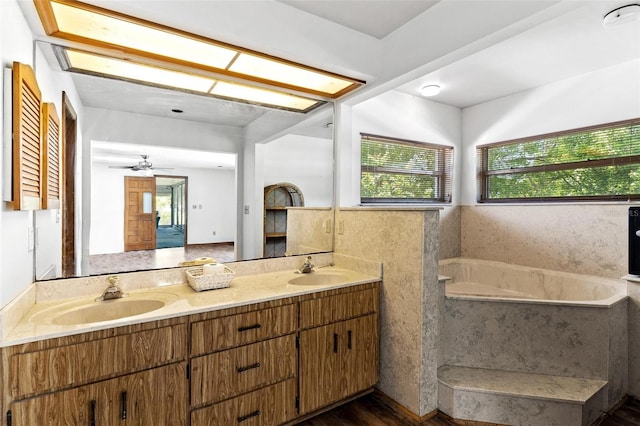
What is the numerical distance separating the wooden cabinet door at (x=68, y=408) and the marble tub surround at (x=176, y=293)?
0.78ft

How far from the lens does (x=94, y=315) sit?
1.58 metres

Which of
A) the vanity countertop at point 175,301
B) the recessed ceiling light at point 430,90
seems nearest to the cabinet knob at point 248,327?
the vanity countertop at point 175,301

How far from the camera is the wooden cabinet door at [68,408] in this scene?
3.84 ft

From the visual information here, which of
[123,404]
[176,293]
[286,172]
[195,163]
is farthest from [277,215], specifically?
[123,404]

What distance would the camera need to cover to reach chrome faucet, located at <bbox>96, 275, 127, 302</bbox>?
1.64 m

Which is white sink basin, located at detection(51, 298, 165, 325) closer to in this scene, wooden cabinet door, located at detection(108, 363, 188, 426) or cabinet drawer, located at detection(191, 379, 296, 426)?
wooden cabinet door, located at detection(108, 363, 188, 426)

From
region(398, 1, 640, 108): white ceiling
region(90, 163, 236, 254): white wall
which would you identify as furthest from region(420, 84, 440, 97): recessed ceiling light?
region(90, 163, 236, 254): white wall

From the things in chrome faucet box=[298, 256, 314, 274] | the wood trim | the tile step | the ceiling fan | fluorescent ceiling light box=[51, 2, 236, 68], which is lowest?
the wood trim

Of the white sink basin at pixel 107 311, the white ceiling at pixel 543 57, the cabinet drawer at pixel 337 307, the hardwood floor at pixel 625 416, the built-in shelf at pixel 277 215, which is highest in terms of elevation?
the white ceiling at pixel 543 57

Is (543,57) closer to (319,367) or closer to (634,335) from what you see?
(634,335)

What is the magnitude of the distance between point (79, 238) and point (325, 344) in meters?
1.56

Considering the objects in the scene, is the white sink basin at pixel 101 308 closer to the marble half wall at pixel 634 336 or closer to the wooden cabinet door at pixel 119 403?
the wooden cabinet door at pixel 119 403

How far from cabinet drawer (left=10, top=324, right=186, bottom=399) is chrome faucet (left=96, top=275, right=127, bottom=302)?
1.34ft

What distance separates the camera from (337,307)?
2010 mm
